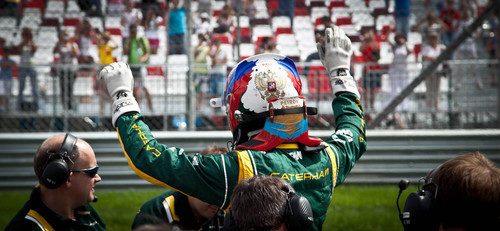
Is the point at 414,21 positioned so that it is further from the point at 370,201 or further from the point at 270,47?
the point at 370,201

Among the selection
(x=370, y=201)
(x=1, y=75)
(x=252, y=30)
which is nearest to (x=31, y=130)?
(x=1, y=75)

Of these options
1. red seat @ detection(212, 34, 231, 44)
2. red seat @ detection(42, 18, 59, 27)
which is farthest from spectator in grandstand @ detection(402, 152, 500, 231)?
red seat @ detection(42, 18, 59, 27)

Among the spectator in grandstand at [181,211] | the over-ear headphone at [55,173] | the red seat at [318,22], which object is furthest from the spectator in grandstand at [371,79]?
the over-ear headphone at [55,173]

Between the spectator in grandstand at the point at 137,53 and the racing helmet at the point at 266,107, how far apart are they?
5.73 metres

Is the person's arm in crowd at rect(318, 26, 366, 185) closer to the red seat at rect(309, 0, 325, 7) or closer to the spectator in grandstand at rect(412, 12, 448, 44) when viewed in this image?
the spectator in grandstand at rect(412, 12, 448, 44)

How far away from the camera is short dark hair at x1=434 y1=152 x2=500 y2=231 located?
2.09 m

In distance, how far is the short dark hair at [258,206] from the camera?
2107 millimetres

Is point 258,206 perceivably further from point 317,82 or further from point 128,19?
point 128,19

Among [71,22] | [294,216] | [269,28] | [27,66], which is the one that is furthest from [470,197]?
[71,22]

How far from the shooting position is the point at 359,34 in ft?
28.9

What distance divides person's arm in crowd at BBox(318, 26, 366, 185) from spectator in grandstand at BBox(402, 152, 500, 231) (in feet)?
2.23

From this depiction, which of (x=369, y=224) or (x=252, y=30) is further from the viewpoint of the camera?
(x=252, y=30)

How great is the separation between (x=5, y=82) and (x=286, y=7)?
453cm

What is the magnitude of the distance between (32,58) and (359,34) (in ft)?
18.5
